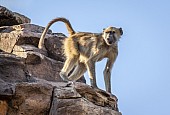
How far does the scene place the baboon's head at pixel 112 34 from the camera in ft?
40.9

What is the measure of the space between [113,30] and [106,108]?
361cm

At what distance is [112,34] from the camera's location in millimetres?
12688

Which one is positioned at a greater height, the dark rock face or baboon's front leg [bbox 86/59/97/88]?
the dark rock face

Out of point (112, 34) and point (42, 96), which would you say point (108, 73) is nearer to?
point (112, 34)

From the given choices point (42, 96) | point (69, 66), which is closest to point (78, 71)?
point (69, 66)

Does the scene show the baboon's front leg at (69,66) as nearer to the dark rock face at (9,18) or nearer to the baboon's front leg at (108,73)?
the baboon's front leg at (108,73)

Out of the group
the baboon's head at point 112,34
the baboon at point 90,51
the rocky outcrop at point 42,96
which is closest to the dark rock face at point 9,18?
the baboon at point 90,51

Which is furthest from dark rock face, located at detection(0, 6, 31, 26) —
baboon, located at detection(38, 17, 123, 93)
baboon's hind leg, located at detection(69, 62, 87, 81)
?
baboon's hind leg, located at detection(69, 62, 87, 81)

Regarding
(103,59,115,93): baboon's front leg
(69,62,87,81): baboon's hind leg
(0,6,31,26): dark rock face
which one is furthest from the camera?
(0,6,31,26): dark rock face

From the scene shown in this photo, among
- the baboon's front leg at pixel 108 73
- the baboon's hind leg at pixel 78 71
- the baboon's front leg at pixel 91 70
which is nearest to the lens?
the baboon's front leg at pixel 91 70

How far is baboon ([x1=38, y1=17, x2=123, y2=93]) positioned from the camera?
490 inches

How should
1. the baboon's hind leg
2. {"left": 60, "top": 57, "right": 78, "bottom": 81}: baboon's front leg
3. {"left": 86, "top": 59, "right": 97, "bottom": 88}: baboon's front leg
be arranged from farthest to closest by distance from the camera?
the baboon's hind leg < {"left": 60, "top": 57, "right": 78, "bottom": 81}: baboon's front leg < {"left": 86, "top": 59, "right": 97, "bottom": 88}: baboon's front leg

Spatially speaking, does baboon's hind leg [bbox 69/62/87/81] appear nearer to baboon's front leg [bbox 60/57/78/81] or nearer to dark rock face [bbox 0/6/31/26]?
baboon's front leg [bbox 60/57/78/81]

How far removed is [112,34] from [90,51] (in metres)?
0.88
